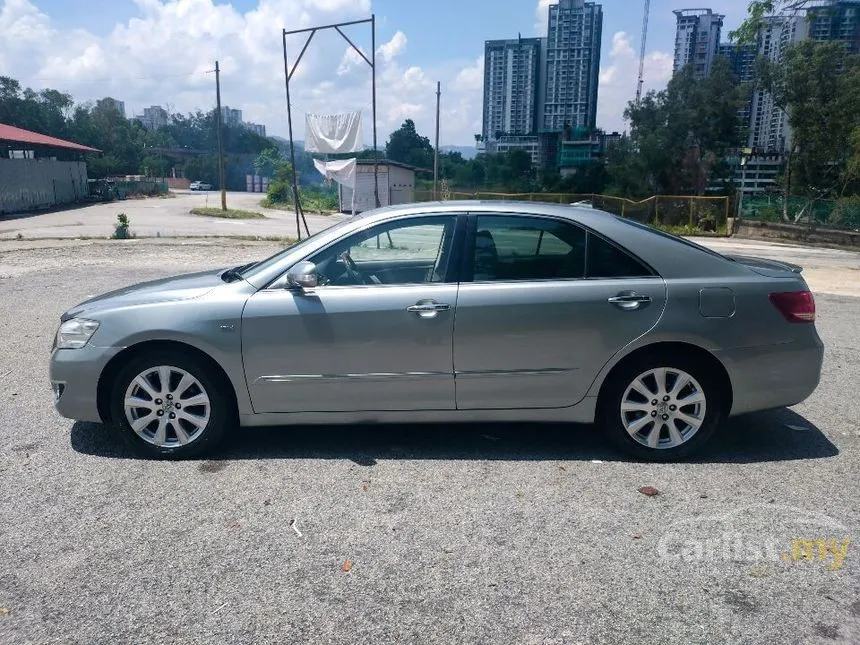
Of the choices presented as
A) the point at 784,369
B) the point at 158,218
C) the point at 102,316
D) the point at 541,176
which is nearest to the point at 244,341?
the point at 102,316

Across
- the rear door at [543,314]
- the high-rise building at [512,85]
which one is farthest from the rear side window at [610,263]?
the high-rise building at [512,85]

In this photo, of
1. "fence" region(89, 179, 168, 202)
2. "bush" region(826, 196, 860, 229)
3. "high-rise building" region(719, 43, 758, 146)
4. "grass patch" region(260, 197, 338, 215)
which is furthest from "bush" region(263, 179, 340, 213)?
"bush" region(826, 196, 860, 229)

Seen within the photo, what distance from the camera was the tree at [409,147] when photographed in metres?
78.2

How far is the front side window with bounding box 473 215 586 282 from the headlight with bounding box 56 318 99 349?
242 cm

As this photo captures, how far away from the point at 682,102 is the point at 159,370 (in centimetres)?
4558

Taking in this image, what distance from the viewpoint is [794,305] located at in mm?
4406

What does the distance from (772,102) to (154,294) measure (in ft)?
120

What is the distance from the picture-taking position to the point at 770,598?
3.01 m

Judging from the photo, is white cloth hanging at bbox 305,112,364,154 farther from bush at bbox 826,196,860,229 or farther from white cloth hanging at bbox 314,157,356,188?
bush at bbox 826,196,860,229

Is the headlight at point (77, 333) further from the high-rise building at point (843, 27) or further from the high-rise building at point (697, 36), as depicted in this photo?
the high-rise building at point (697, 36)

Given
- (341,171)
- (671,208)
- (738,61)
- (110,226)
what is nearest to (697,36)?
(738,61)

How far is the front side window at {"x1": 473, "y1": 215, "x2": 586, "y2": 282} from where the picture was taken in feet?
14.5

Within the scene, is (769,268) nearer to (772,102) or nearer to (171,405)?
(171,405)

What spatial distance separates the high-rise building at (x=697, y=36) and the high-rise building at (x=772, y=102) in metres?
7.74
